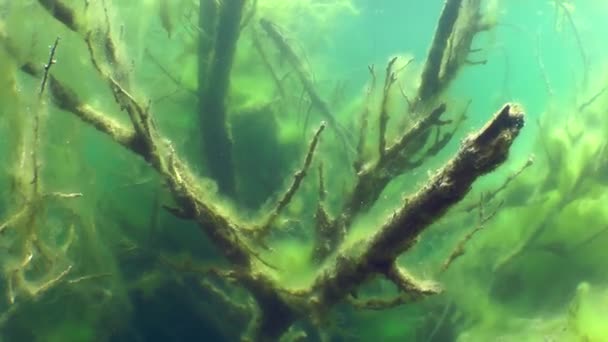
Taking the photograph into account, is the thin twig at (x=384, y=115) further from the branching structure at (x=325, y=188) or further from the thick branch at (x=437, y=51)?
the thick branch at (x=437, y=51)

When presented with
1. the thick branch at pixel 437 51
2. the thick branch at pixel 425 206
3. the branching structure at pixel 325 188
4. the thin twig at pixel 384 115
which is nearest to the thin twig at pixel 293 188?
the branching structure at pixel 325 188

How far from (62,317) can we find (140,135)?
217 cm

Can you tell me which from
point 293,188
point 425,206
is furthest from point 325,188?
point 425,206

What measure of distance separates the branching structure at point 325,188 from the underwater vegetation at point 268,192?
0.04 ft

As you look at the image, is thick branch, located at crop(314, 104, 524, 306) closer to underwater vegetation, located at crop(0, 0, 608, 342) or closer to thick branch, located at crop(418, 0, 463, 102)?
underwater vegetation, located at crop(0, 0, 608, 342)

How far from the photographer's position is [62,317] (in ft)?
14.4

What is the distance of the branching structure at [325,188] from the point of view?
2137 millimetres

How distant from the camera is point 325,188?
123 inches

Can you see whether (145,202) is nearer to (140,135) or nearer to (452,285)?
(140,135)

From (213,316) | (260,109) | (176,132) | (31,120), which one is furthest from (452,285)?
(31,120)

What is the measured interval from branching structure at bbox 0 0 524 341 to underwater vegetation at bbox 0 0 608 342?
0.5 inches

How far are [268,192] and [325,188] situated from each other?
8.41 feet

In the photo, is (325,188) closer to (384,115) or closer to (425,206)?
(384,115)

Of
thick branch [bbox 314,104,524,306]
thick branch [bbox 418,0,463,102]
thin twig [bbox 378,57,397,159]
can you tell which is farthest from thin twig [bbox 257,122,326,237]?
thick branch [bbox 418,0,463,102]
